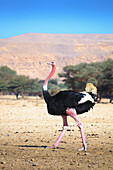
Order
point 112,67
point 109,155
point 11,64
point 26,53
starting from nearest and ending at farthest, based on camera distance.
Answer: point 109,155
point 112,67
point 11,64
point 26,53

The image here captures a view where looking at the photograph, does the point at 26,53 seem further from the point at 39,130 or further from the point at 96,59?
the point at 39,130

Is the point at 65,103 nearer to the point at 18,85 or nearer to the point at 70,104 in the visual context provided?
the point at 70,104

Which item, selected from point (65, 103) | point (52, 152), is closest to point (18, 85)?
point (65, 103)

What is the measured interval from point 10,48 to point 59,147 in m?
180

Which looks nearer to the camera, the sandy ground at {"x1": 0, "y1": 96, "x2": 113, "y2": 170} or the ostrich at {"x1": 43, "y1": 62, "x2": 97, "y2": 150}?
the sandy ground at {"x1": 0, "y1": 96, "x2": 113, "y2": 170}

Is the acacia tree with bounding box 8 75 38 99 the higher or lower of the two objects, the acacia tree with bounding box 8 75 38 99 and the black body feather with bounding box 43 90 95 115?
the lower

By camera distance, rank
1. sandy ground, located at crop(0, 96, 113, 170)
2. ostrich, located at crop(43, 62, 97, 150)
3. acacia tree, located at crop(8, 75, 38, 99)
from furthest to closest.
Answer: acacia tree, located at crop(8, 75, 38, 99) → ostrich, located at crop(43, 62, 97, 150) → sandy ground, located at crop(0, 96, 113, 170)

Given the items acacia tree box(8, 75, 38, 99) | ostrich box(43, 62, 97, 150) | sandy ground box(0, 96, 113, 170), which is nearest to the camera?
sandy ground box(0, 96, 113, 170)

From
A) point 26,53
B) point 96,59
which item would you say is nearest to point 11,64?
point 26,53

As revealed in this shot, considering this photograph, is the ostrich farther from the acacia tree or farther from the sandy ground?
the acacia tree

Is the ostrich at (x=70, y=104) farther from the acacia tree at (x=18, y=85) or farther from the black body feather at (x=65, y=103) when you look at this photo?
the acacia tree at (x=18, y=85)

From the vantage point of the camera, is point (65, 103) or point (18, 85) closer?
point (65, 103)

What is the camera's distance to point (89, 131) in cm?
1076

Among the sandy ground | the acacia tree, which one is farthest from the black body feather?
the acacia tree
